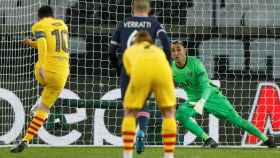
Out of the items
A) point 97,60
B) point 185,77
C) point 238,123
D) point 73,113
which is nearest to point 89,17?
point 97,60

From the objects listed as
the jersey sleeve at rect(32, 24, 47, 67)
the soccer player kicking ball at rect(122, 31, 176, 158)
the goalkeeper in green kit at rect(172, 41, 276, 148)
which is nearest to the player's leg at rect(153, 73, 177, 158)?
the soccer player kicking ball at rect(122, 31, 176, 158)

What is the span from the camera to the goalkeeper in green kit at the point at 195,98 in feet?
35.7

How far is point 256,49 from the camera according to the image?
42.7 ft

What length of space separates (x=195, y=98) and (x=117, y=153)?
1740mm

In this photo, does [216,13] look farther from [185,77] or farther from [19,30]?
[19,30]

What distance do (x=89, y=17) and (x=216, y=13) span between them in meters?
2.26

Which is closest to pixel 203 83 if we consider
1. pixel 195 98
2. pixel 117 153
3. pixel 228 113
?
pixel 195 98

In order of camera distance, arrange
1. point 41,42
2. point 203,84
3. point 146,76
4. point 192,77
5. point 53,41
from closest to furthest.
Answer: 1. point 146,76
2. point 41,42
3. point 53,41
4. point 203,84
5. point 192,77

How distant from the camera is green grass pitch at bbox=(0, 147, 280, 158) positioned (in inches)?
373

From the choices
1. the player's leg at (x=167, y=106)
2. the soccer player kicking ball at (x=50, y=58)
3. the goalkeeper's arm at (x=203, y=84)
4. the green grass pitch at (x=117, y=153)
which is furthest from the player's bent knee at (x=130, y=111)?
the goalkeeper's arm at (x=203, y=84)

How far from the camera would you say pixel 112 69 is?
12844mm

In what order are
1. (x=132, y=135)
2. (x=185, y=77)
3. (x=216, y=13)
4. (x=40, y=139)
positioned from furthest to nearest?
1. (x=216, y=13)
2. (x=40, y=139)
3. (x=185, y=77)
4. (x=132, y=135)

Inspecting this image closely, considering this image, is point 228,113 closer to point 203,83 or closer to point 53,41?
point 203,83

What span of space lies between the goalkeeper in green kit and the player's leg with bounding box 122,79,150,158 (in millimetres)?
A: 3642
